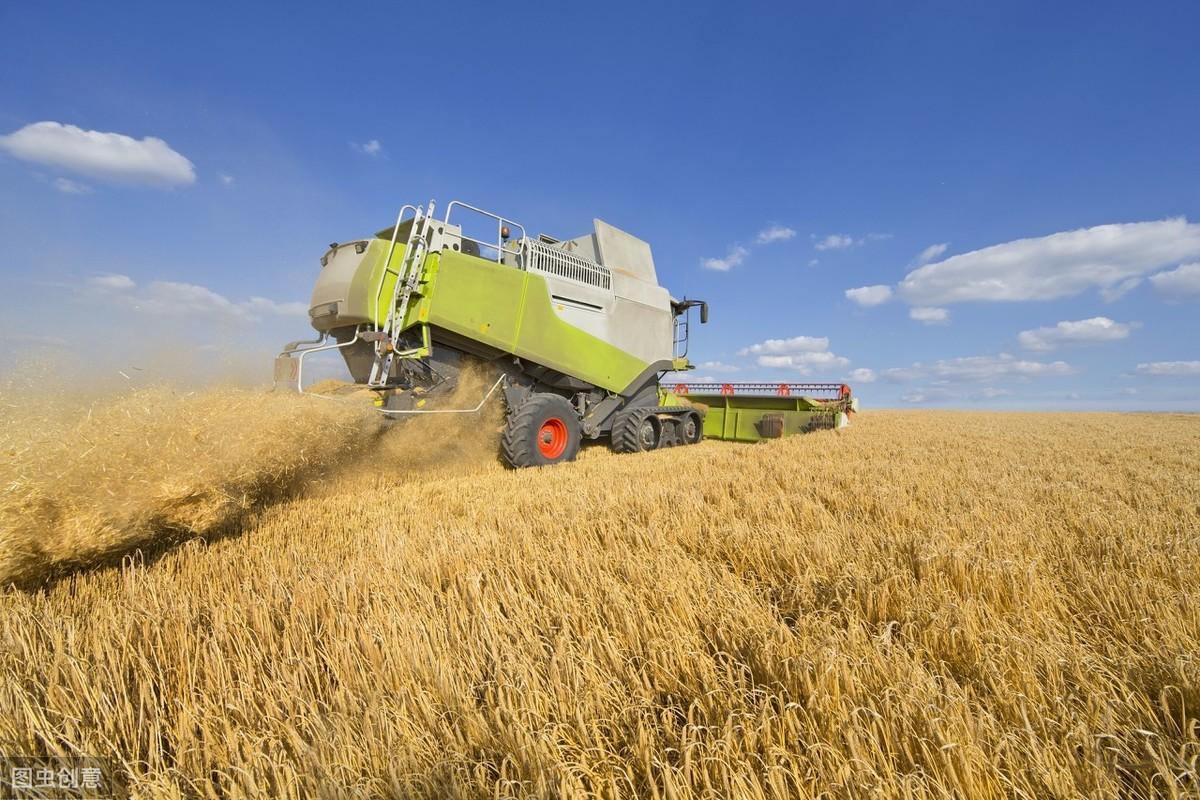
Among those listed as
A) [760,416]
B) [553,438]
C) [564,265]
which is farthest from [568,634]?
[760,416]

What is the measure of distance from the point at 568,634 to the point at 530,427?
14.8 ft

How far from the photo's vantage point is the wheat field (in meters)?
Result: 1.17

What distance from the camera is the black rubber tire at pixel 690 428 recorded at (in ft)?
31.2

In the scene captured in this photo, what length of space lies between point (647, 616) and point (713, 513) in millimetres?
1689

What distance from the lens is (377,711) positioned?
52.0 inches

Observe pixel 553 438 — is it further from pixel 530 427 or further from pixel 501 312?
pixel 501 312

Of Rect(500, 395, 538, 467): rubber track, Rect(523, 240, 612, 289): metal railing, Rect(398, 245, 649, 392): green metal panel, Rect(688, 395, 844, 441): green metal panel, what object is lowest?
Rect(500, 395, 538, 467): rubber track

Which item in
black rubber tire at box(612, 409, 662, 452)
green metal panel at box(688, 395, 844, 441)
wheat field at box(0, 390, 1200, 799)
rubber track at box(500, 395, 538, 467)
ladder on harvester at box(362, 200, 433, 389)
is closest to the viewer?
wheat field at box(0, 390, 1200, 799)

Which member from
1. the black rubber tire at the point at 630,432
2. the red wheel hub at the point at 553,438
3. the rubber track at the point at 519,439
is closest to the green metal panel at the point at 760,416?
the black rubber tire at the point at 630,432

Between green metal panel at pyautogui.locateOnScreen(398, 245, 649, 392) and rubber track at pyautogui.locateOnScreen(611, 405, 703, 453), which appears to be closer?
green metal panel at pyautogui.locateOnScreen(398, 245, 649, 392)

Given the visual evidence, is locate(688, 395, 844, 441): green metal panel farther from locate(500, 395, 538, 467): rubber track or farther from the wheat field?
the wheat field

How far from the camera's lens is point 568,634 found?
1.77m

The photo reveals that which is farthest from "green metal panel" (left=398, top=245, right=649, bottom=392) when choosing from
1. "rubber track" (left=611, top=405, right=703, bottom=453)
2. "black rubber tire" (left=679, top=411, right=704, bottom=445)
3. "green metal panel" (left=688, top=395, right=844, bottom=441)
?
"green metal panel" (left=688, top=395, right=844, bottom=441)

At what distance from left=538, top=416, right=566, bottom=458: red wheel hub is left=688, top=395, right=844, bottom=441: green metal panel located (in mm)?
5350
